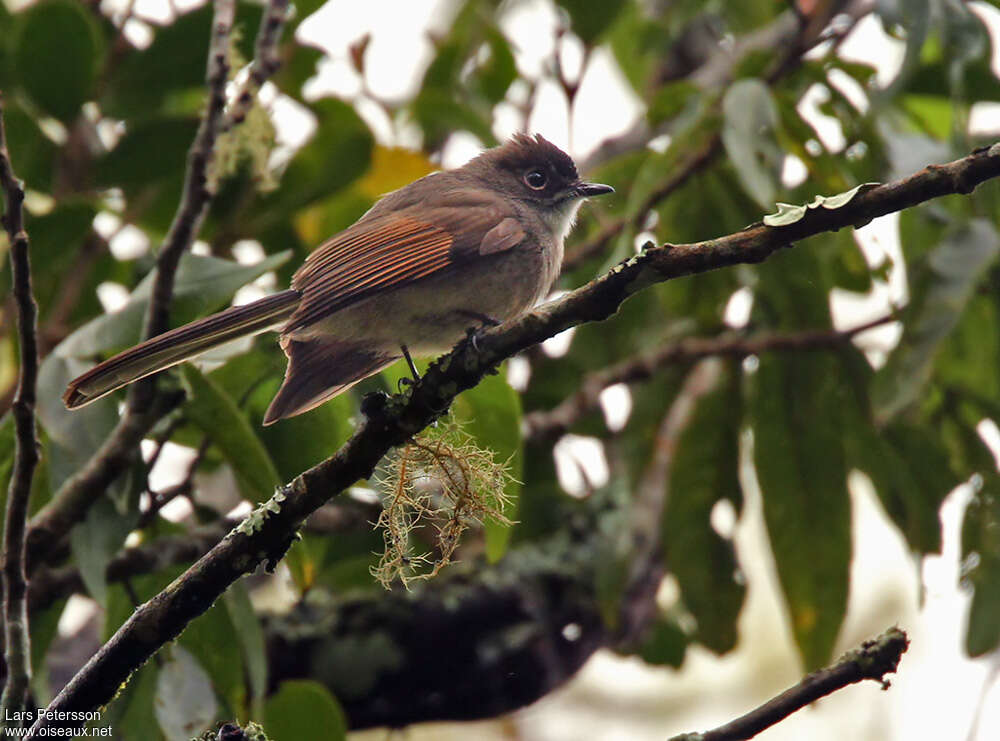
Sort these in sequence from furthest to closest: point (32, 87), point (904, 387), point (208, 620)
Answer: point (32, 87) < point (904, 387) < point (208, 620)

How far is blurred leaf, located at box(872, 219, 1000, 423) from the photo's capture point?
11.6 feet

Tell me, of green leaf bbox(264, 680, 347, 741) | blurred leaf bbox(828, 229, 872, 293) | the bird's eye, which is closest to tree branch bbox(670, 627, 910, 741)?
green leaf bbox(264, 680, 347, 741)

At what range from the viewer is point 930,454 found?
13.7 feet

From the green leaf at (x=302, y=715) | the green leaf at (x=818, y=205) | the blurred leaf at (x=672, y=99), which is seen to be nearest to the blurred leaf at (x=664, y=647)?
the blurred leaf at (x=672, y=99)

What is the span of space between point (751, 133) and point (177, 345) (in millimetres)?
1837

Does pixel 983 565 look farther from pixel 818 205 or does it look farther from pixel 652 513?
pixel 818 205

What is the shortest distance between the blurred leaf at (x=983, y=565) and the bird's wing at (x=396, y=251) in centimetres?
199

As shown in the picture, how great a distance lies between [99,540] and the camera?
120 inches

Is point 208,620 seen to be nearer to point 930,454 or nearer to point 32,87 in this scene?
point 32,87

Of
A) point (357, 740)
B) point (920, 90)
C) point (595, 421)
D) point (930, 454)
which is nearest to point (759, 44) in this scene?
point (920, 90)

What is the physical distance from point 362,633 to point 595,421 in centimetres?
136

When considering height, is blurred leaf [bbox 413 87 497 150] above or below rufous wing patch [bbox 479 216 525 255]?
above

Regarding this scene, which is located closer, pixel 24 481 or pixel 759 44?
pixel 24 481

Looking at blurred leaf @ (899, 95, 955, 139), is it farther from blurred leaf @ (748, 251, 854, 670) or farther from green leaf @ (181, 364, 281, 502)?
green leaf @ (181, 364, 281, 502)
